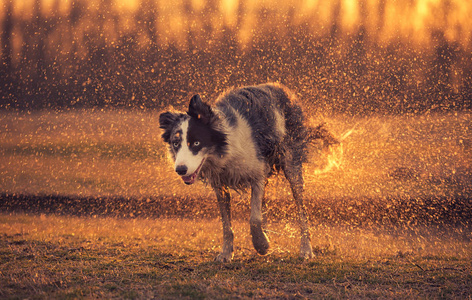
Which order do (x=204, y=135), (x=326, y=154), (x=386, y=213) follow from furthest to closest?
(x=386, y=213), (x=326, y=154), (x=204, y=135)

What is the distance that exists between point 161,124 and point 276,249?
8.57 ft

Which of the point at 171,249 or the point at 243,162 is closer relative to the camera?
the point at 243,162

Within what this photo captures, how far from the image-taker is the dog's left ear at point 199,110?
623 cm

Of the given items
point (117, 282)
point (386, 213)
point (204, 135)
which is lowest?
point (386, 213)

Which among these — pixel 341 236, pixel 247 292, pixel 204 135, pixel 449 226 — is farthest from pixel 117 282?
pixel 449 226

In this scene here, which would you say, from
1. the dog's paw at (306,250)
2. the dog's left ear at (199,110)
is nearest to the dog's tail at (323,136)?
the dog's paw at (306,250)

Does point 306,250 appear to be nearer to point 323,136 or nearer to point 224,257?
point 224,257

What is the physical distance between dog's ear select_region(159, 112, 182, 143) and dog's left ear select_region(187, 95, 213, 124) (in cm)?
19

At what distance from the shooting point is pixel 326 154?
9.16 metres

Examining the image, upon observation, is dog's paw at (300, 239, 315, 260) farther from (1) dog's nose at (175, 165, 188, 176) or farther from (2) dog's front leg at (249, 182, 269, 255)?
(1) dog's nose at (175, 165, 188, 176)

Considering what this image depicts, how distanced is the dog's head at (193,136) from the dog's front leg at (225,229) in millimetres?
769

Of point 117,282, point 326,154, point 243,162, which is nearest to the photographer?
point 117,282

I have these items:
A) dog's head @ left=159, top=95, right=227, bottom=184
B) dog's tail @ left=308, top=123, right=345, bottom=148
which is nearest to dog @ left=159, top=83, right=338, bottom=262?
dog's head @ left=159, top=95, right=227, bottom=184

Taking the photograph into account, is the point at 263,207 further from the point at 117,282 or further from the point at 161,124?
the point at 117,282
